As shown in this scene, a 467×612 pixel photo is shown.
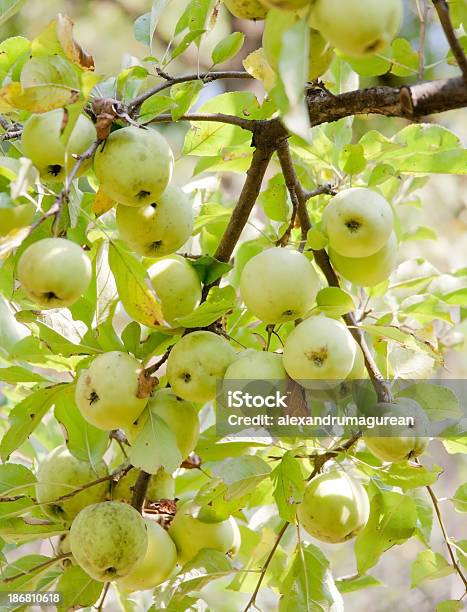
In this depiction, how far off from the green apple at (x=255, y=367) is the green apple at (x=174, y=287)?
12 cm

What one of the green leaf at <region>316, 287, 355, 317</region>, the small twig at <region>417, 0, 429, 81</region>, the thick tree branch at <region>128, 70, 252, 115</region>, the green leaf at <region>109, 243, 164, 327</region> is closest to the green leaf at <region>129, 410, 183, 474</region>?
the green leaf at <region>109, 243, 164, 327</region>

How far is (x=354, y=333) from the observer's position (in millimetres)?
1104

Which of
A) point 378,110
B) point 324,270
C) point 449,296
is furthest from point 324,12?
point 449,296

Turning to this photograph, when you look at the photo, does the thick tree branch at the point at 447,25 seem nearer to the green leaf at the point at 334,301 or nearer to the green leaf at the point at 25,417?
the green leaf at the point at 334,301

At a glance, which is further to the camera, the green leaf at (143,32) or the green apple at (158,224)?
the green leaf at (143,32)

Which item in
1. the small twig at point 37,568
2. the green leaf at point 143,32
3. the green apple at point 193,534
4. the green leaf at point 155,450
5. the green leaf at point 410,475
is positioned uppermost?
the green leaf at point 143,32

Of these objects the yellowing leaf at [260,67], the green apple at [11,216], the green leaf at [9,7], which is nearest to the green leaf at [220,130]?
the yellowing leaf at [260,67]

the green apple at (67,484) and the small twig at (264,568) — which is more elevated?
the green apple at (67,484)

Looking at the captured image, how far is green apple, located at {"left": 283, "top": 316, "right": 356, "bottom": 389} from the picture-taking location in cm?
90

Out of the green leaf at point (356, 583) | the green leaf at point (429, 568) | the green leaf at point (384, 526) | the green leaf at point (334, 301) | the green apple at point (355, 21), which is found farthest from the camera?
the green leaf at point (356, 583)

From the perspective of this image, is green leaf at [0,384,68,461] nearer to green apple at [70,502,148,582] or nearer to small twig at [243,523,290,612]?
green apple at [70,502,148,582]

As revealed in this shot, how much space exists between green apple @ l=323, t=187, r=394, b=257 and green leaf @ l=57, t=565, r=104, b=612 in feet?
1.84

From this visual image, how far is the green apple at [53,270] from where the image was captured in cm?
76

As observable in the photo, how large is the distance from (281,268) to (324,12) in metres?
0.35
